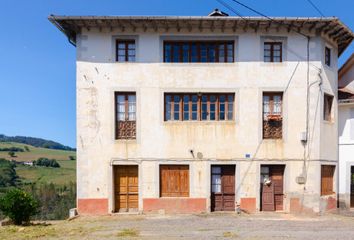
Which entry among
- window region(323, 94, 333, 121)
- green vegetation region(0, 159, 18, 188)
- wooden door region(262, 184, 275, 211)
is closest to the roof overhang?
window region(323, 94, 333, 121)

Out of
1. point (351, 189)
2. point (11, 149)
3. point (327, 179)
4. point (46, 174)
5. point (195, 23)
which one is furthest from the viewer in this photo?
point (11, 149)

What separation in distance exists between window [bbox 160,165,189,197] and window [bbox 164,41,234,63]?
4926mm

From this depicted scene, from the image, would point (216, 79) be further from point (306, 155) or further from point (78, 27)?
point (78, 27)

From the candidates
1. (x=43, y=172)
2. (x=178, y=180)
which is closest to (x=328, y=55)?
(x=178, y=180)

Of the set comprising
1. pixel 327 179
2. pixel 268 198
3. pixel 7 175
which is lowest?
pixel 7 175

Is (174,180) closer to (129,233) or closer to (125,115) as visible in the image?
(125,115)

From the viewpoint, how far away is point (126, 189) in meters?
13.8

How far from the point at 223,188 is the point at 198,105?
3911mm

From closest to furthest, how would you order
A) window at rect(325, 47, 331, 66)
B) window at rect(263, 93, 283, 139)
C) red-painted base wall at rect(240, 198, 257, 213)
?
red-painted base wall at rect(240, 198, 257, 213) → window at rect(263, 93, 283, 139) → window at rect(325, 47, 331, 66)

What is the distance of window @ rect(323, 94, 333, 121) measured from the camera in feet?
48.1

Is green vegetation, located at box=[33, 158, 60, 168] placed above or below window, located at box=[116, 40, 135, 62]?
below

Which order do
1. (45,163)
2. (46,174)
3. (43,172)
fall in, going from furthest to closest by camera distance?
1. (45,163)
2. (43,172)
3. (46,174)

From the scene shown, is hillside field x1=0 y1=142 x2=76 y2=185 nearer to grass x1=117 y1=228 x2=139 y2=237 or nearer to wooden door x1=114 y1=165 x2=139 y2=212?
wooden door x1=114 y1=165 x2=139 y2=212

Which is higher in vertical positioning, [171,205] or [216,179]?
[216,179]
